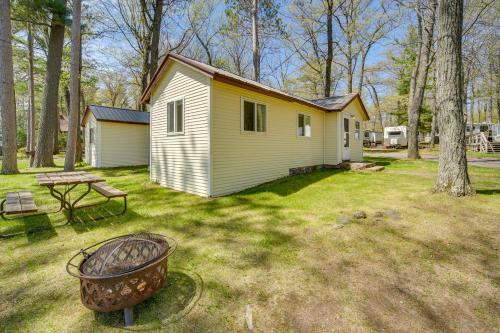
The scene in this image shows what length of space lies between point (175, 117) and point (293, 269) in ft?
22.4

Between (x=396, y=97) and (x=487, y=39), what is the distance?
13.4m

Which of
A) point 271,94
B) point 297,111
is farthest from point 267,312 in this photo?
point 297,111

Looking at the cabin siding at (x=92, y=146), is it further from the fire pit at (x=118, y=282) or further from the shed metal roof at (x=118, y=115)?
the fire pit at (x=118, y=282)

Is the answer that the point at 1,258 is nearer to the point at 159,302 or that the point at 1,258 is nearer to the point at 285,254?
the point at 159,302

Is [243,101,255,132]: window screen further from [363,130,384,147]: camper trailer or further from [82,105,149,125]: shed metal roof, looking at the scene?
[363,130,384,147]: camper trailer

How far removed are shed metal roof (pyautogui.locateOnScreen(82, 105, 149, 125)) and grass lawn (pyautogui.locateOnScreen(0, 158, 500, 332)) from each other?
9837 millimetres

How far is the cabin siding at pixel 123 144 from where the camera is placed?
14.9m

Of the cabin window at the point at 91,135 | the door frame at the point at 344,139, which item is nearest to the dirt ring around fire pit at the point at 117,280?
the door frame at the point at 344,139

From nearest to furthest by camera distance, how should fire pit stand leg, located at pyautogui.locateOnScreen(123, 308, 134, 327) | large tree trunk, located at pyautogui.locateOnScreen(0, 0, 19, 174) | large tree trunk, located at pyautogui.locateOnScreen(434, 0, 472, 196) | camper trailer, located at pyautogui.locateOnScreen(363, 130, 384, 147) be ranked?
fire pit stand leg, located at pyautogui.locateOnScreen(123, 308, 134, 327) → large tree trunk, located at pyautogui.locateOnScreen(434, 0, 472, 196) → large tree trunk, located at pyautogui.locateOnScreen(0, 0, 19, 174) → camper trailer, located at pyautogui.locateOnScreen(363, 130, 384, 147)

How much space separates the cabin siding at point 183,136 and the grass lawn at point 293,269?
1.74 meters

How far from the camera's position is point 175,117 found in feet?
28.3

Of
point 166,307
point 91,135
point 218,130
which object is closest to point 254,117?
point 218,130

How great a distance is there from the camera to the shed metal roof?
48.5 ft

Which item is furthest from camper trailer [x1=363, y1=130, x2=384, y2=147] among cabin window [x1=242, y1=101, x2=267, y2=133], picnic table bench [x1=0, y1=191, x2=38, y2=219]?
picnic table bench [x1=0, y1=191, x2=38, y2=219]
